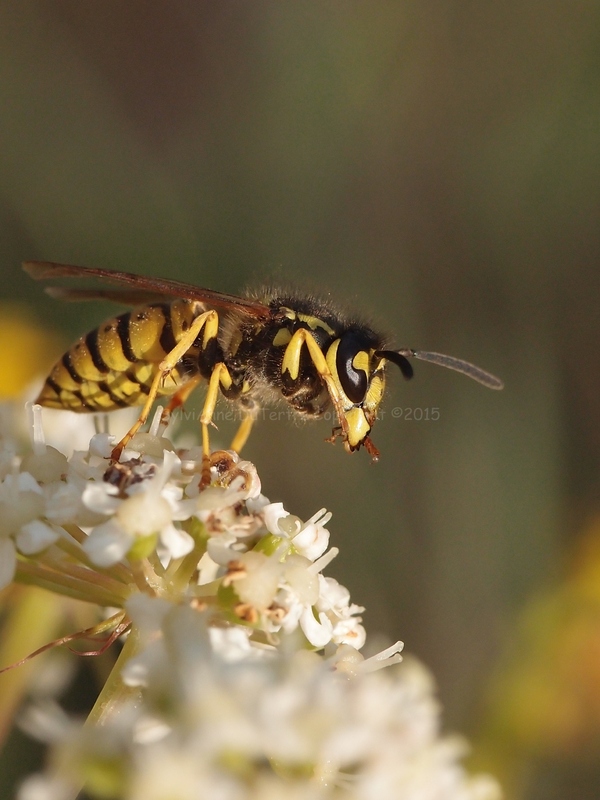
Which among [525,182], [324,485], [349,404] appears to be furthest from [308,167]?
[349,404]

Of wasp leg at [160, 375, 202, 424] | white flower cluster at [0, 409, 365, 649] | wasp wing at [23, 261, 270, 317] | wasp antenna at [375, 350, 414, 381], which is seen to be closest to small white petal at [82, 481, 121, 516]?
white flower cluster at [0, 409, 365, 649]

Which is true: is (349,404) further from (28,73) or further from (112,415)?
(28,73)

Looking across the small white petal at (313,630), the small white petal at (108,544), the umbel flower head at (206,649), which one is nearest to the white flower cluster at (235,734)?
the umbel flower head at (206,649)

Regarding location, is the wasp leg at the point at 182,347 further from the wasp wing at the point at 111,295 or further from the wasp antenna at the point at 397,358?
the wasp antenna at the point at 397,358

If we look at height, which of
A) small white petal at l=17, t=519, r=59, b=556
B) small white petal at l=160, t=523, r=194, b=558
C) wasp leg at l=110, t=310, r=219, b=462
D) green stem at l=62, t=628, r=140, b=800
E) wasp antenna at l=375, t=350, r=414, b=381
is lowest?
green stem at l=62, t=628, r=140, b=800

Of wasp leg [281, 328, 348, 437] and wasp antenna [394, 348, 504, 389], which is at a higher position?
wasp antenna [394, 348, 504, 389]

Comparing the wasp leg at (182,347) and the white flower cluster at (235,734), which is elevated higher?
the wasp leg at (182,347)

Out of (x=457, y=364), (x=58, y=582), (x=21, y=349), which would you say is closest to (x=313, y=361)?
(x=457, y=364)

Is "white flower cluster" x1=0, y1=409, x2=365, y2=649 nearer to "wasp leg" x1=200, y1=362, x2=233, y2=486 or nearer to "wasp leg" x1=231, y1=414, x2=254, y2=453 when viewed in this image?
"wasp leg" x1=200, y1=362, x2=233, y2=486
